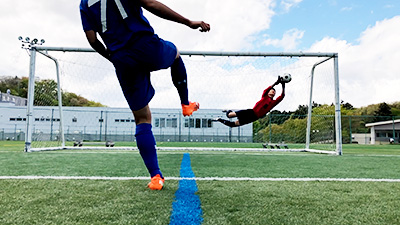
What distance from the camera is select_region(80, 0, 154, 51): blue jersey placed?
7.29 feet

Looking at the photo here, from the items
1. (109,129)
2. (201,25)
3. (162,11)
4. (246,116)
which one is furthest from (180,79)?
(109,129)

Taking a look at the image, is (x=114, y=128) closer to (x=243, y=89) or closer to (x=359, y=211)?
(x=243, y=89)

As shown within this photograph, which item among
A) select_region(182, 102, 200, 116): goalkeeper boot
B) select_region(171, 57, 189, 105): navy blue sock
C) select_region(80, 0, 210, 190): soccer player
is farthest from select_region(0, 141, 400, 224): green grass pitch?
select_region(171, 57, 189, 105): navy blue sock

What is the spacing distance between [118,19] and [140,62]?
1.24 feet

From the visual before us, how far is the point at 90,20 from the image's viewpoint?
2.36 metres

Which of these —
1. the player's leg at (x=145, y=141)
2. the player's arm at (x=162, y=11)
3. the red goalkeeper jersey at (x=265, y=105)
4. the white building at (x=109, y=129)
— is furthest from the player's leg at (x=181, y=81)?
the white building at (x=109, y=129)

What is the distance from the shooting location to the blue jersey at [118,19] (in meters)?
2.22

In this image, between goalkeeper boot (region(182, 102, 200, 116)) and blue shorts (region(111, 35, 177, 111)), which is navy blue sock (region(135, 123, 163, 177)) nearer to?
blue shorts (region(111, 35, 177, 111))

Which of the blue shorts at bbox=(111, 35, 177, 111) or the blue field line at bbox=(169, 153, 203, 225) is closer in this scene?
the blue field line at bbox=(169, 153, 203, 225)

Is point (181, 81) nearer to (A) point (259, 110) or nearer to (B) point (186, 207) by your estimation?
(B) point (186, 207)

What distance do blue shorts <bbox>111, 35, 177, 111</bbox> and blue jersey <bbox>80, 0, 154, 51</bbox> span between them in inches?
2.6

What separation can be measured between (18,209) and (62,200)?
0.28m

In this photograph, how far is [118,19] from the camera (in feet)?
7.35

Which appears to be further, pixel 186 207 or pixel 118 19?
pixel 118 19
